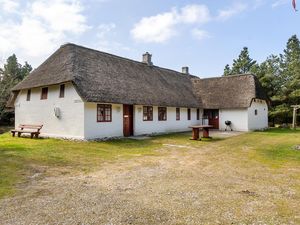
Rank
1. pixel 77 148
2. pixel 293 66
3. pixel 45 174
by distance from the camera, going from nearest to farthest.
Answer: pixel 45 174
pixel 77 148
pixel 293 66

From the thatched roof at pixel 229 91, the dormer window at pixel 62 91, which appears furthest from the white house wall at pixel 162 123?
the dormer window at pixel 62 91

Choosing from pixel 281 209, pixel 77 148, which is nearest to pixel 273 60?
pixel 77 148

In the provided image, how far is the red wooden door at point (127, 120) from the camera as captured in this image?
17.2 metres

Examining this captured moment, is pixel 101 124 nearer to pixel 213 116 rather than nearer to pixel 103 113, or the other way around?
pixel 103 113

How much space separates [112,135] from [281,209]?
40.4 ft

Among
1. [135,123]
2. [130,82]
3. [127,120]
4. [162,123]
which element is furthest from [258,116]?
[127,120]

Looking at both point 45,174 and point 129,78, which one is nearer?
point 45,174

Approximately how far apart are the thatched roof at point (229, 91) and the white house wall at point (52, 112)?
13.8 m

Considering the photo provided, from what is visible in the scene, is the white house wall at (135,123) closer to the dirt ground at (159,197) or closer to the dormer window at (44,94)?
the dormer window at (44,94)

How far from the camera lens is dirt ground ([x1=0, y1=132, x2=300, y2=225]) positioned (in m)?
4.46

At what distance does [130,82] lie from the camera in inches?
732

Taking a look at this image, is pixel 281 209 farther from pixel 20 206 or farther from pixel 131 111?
pixel 131 111

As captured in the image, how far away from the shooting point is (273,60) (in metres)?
37.8

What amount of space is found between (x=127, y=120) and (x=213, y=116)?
35.7 ft
